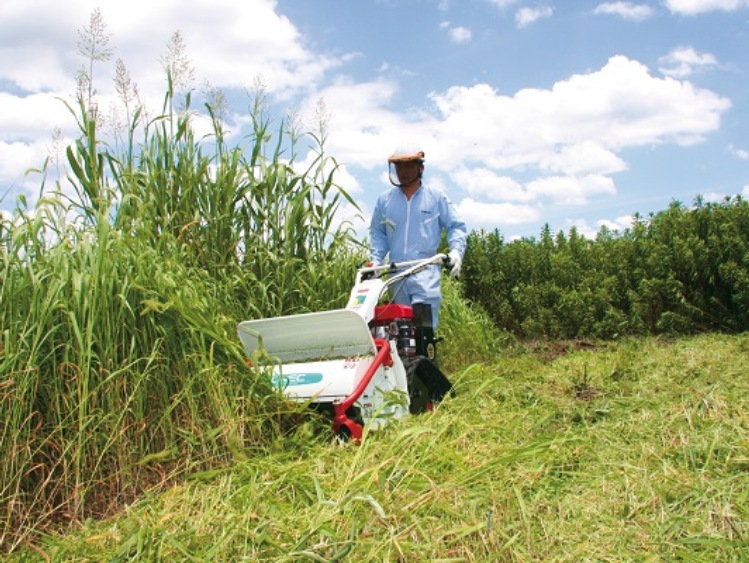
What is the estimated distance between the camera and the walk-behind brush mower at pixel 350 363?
131 inches

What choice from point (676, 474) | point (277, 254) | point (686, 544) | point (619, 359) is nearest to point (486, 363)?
point (619, 359)

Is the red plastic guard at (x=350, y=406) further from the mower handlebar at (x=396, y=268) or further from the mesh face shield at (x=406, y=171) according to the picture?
the mesh face shield at (x=406, y=171)

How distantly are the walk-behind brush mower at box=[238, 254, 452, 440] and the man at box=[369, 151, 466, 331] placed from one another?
676mm

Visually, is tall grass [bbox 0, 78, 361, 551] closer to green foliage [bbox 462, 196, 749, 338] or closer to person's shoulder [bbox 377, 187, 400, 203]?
person's shoulder [bbox 377, 187, 400, 203]

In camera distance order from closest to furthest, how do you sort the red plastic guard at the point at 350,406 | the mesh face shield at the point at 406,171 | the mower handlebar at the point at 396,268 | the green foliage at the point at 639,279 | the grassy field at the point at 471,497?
the grassy field at the point at 471,497 < the red plastic guard at the point at 350,406 < the mower handlebar at the point at 396,268 < the mesh face shield at the point at 406,171 < the green foliage at the point at 639,279

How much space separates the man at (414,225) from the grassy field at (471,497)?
4.18 ft

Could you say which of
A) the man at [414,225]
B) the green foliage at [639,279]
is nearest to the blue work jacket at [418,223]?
the man at [414,225]

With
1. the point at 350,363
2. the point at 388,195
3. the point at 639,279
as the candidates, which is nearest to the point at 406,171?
the point at 388,195

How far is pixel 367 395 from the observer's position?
3.45 m

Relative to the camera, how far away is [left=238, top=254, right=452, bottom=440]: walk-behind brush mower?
10.9 ft

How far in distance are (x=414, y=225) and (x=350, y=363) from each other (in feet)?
5.97

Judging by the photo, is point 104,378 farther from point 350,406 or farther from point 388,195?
point 388,195

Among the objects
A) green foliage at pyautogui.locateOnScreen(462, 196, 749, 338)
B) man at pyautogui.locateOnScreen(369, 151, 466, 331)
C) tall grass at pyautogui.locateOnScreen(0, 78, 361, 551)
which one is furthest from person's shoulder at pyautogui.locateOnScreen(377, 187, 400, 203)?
green foliage at pyautogui.locateOnScreen(462, 196, 749, 338)

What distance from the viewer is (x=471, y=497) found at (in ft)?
8.38
